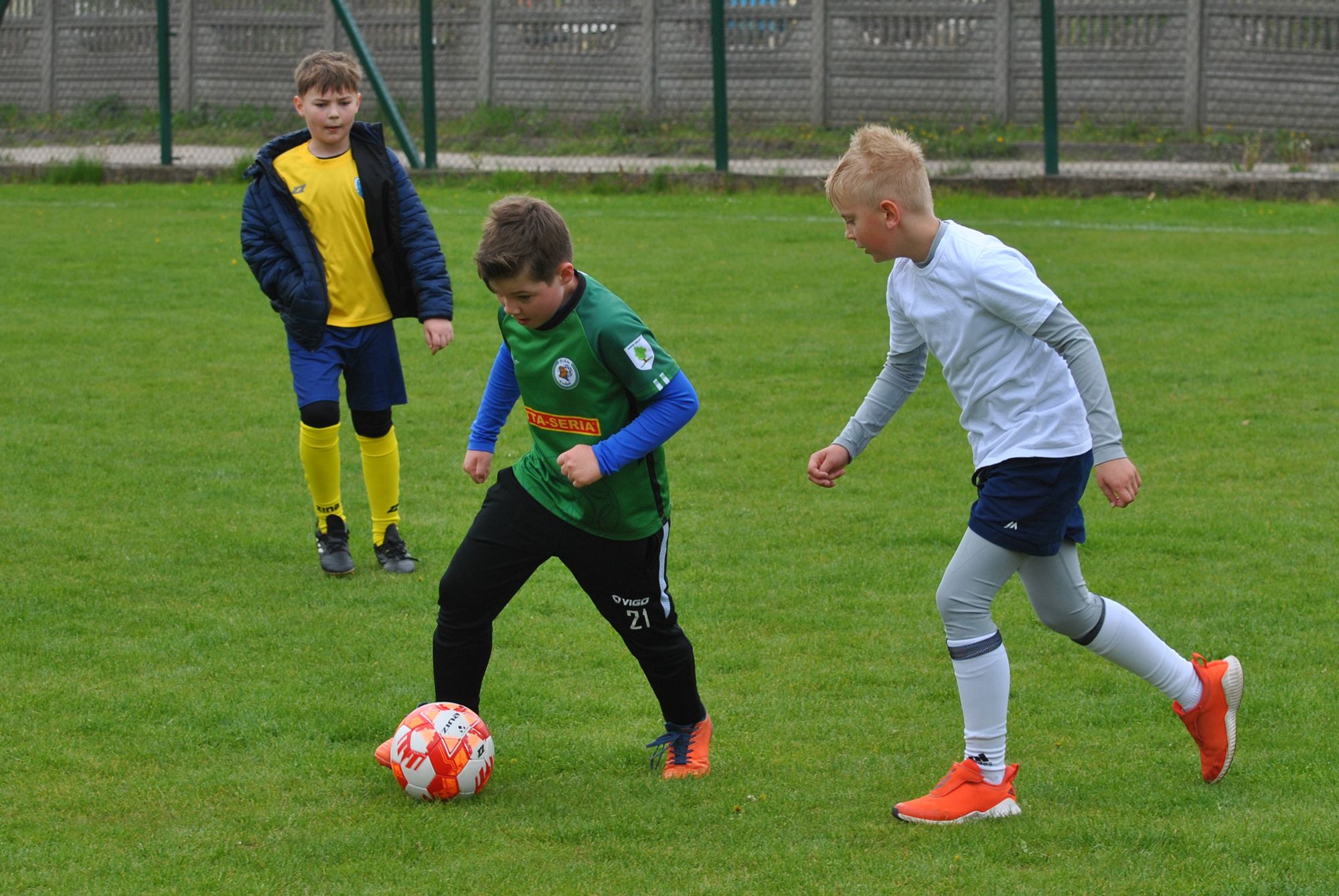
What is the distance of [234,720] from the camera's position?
4.50 metres

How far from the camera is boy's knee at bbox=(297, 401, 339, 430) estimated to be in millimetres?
6008

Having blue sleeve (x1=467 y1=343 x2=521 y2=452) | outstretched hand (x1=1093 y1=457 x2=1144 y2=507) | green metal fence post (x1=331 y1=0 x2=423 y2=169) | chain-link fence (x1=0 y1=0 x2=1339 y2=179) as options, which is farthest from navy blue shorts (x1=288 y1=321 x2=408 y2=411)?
chain-link fence (x1=0 y1=0 x2=1339 y2=179)

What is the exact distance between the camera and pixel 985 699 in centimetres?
379

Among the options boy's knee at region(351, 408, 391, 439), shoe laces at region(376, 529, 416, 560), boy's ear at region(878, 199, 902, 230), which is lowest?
shoe laces at region(376, 529, 416, 560)

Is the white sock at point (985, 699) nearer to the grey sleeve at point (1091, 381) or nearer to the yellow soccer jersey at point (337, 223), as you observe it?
the grey sleeve at point (1091, 381)

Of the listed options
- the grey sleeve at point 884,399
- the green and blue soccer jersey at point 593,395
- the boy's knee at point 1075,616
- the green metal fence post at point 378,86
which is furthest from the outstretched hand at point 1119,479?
the green metal fence post at point 378,86

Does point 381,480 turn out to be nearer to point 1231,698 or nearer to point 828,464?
point 828,464

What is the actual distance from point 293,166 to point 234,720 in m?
2.49

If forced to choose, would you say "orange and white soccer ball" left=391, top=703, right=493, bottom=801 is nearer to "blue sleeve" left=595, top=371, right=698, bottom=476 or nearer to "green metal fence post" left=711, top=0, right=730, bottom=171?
"blue sleeve" left=595, top=371, right=698, bottom=476

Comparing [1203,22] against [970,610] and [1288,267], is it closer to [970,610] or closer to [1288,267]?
[1288,267]

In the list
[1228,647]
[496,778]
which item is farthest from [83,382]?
[1228,647]

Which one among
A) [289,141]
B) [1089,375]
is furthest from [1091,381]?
[289,141]

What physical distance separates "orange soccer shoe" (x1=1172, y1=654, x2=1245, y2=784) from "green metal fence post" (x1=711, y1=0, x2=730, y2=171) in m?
13.5

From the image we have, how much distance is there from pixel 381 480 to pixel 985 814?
322 cm
